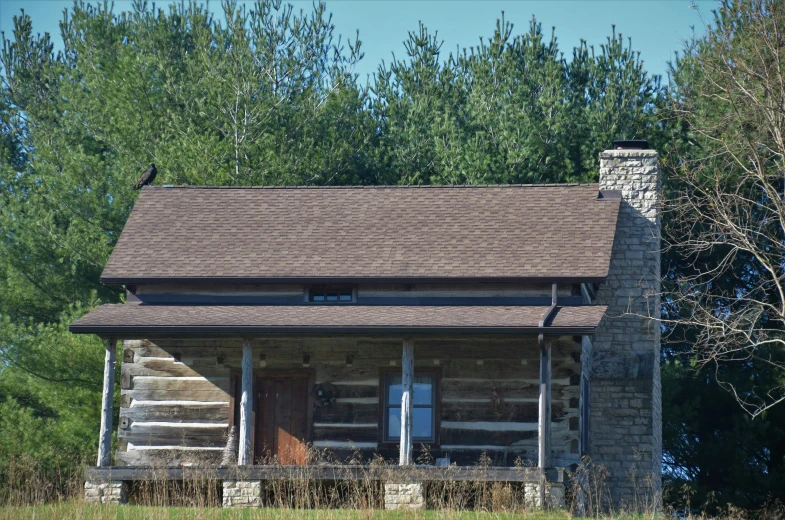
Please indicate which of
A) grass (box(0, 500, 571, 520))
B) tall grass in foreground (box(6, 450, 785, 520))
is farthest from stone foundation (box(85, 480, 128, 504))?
grass (box(0, 500, 571, 520))

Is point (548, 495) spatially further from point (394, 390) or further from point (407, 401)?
point (394, 390)

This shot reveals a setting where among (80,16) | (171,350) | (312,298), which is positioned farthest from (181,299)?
(80,16)

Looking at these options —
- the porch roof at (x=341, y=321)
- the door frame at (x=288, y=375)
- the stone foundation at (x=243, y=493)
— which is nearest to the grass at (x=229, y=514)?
the stone foundation at (x=243, y=493)

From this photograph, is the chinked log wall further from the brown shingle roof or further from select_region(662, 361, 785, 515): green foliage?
select_region(662, 361, 785, 515): green foliage

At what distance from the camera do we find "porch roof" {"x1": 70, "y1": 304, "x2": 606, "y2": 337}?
19.6 metres

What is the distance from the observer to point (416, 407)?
21281 mm

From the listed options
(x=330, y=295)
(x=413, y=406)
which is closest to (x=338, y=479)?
(x=413, y=406)

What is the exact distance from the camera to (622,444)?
76.3ft

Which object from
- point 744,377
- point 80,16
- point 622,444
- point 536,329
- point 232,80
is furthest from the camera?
point 80,16

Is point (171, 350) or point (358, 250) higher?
point (358, 250)

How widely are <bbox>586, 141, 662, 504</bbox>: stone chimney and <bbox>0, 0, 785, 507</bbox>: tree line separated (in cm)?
255

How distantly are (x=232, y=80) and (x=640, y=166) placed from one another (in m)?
13.9

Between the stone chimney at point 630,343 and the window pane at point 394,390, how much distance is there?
4037 mm

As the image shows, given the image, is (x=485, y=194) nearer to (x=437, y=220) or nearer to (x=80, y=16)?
(x=437, y=220)
